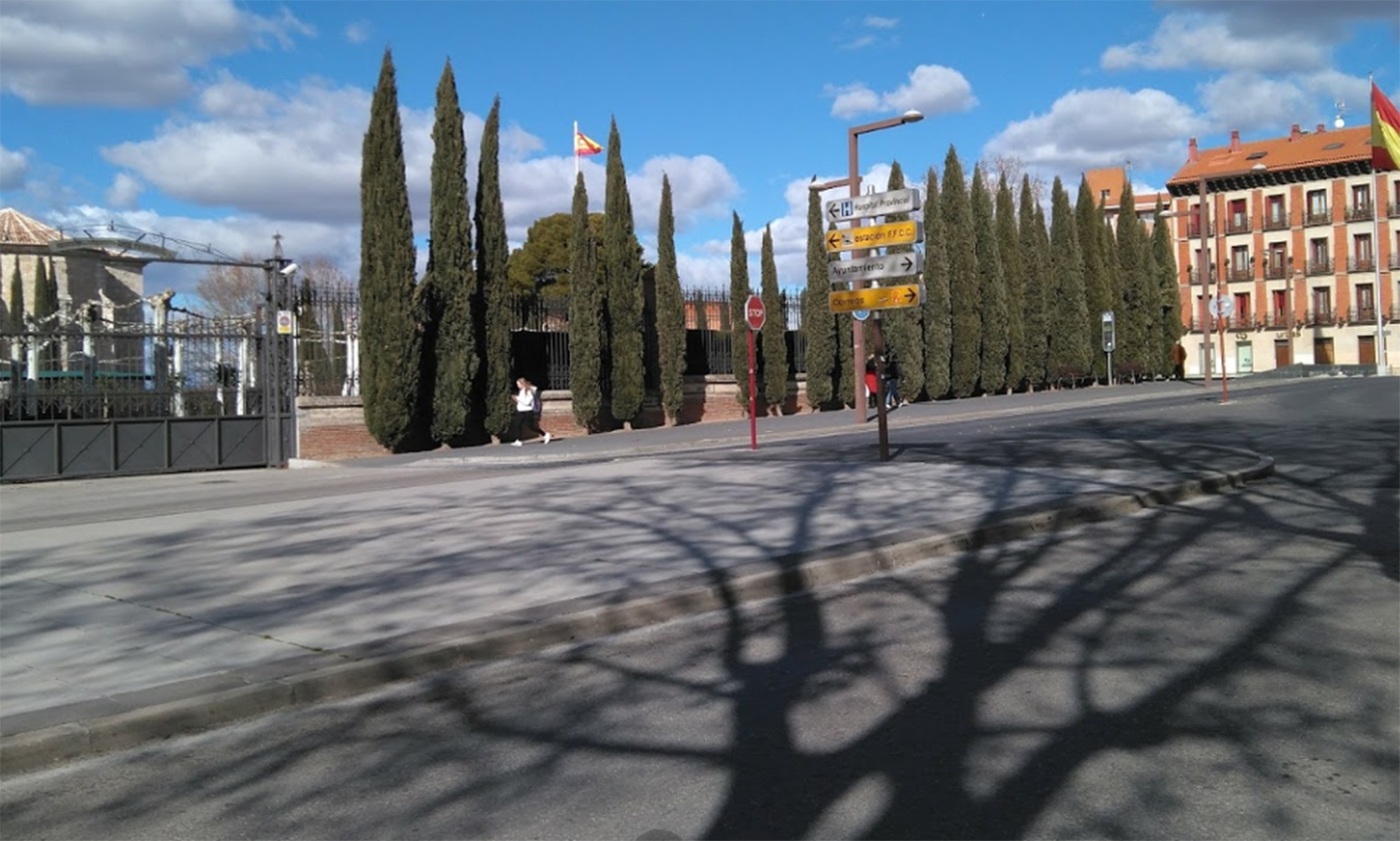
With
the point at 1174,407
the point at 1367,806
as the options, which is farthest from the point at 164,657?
the point at 1174,407

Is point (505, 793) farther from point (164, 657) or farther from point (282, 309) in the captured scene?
point (282, 309)

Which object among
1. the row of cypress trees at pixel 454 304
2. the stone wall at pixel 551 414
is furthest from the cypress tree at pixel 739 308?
the row of cypress trees at pixel 454 304

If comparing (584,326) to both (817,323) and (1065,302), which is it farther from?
(1065,302)

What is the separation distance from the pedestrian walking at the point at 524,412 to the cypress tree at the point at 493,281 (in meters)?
0.43

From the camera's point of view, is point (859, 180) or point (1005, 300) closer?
point (859, 180)

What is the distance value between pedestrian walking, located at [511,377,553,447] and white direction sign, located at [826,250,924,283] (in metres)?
11.0

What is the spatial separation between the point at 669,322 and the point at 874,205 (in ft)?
47.7

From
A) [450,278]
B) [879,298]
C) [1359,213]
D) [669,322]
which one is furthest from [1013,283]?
[1359,213]

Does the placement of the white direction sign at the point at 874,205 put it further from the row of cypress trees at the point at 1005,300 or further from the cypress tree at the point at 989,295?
the cypress tree at the point at 989,295

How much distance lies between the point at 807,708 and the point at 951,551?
432cm

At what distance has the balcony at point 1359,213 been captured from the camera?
238ft

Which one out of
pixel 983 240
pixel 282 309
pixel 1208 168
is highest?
pixel 1208 168

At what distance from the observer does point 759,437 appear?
25.1 metres

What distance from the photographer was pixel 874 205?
15.7m
